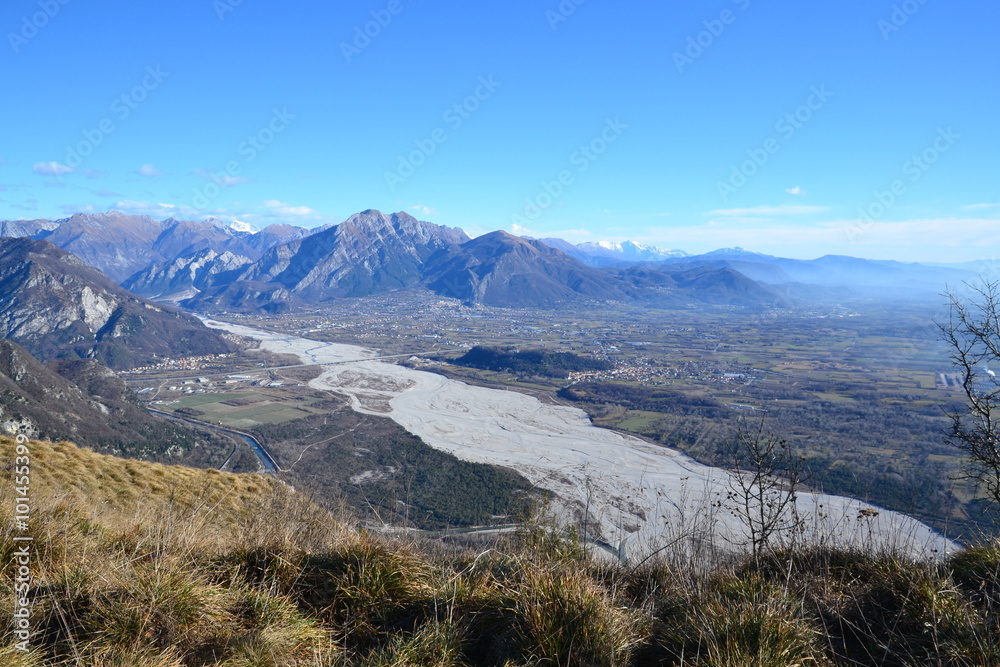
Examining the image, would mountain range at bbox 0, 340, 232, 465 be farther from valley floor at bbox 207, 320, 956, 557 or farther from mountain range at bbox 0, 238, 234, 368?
mountain range at bbox 0, 238, 234, 368

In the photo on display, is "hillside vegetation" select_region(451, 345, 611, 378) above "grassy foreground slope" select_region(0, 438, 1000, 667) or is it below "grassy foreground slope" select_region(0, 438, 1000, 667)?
below

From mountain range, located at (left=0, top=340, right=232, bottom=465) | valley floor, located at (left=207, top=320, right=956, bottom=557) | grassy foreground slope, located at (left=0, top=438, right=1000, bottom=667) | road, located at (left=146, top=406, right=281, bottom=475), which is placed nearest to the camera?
grassy foreground slope, located at (left=0, top=438, right=1000, bottom=667)

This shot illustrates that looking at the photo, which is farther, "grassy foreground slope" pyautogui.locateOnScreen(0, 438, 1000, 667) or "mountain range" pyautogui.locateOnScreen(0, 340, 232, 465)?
"mountain range" pyautogui.locateOnScreen(0, 340, 232, 465)

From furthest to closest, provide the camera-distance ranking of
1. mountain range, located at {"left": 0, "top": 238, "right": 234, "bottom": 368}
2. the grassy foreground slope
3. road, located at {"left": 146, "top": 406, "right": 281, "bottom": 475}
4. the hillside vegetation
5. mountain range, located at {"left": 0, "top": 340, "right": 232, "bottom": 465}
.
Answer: mountain range, located at {"left": 0, "top": 238, "right": 234, "bottom": 368} < the hillside vegetation < road, located at {"left": 146, "top": 406, "right": 281, "bottom": 475} < mountain range, located at {"left": 0, "top": 340, "right": 232, "bottom": 465} < the grassy foreground slope

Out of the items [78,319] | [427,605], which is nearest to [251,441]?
[427,605]

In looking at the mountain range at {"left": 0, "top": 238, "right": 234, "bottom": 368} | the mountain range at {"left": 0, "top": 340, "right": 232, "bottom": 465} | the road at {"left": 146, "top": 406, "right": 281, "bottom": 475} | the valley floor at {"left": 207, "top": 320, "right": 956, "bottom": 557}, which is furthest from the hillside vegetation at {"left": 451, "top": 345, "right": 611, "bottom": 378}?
the mountain range at {"left": 0, "top": 238, "right": 234, "bottom": 368}

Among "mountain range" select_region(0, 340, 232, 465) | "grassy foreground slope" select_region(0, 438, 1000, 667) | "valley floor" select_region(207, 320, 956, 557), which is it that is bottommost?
"valley floor" select_region(207, 320, 956, 557)

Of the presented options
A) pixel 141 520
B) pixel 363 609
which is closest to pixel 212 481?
pixel 141 520

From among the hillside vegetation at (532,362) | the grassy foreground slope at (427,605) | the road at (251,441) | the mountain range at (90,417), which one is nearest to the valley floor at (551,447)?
the hillside vegetation at (532,362)

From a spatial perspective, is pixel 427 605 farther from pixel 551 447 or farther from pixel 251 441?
pixel 251 441
